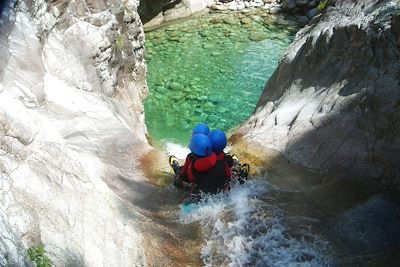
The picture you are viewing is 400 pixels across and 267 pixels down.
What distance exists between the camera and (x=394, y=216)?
6328 millimetres

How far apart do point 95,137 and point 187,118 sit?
5.12m

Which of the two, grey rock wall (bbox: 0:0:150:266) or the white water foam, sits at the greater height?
grey rock wall (bbox: 0:0:150:266)

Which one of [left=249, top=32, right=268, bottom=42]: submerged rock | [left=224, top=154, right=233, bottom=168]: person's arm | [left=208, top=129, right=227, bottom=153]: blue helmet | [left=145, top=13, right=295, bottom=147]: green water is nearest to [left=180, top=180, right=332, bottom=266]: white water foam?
[left=224, top=154, right=233, bottom=168]: person's arm

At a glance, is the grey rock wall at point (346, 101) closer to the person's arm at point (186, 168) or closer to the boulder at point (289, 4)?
the person's arm at point (186, 168)

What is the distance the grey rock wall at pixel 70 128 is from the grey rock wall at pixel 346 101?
3163 mm

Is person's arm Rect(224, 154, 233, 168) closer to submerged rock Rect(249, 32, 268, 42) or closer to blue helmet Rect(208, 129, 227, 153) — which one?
blue helmet Rect(208, 129, 227, 153)

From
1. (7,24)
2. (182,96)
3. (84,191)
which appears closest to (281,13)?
(182,96)

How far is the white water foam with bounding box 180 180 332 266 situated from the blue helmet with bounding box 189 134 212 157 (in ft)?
2.59

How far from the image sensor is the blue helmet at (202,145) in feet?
22.9

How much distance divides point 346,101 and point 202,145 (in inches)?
116

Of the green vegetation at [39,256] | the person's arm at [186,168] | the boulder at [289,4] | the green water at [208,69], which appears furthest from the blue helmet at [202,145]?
the boulder at [289,4]

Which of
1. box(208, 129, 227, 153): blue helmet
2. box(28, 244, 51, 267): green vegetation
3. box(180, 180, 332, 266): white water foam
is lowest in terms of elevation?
box(180, 180, 332, 266): white water foam

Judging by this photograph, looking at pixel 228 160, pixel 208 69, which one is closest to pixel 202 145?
pixel 228 160

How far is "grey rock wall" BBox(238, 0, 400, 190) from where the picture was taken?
282 inches
